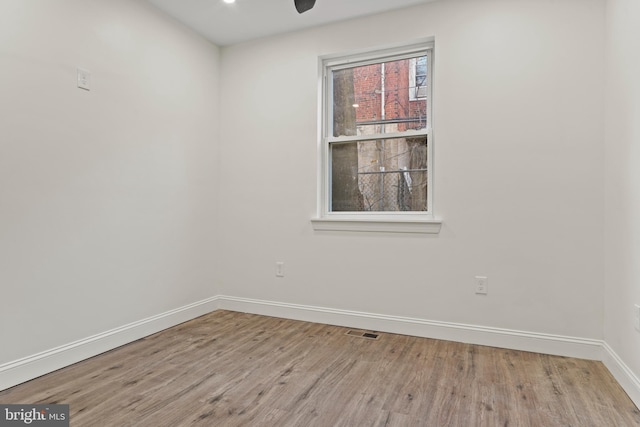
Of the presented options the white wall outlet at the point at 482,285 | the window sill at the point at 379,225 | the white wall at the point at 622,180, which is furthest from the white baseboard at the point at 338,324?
the window sill at the point at 379,225

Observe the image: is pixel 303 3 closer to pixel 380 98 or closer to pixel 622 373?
pixel 380 98

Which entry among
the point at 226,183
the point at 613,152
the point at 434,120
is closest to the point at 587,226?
the point at 613,152

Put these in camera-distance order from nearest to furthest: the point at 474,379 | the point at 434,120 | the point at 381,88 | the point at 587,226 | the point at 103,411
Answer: the point at 103,411
the point at 474,379
the point at 587,226
the point at 434,120
the point at 381,88

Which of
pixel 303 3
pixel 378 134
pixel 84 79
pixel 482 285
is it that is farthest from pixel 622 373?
pixel 84 79

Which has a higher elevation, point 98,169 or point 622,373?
point 98,169

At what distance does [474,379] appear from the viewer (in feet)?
6.79

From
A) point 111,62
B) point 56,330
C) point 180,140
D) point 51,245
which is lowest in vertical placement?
point 56,330

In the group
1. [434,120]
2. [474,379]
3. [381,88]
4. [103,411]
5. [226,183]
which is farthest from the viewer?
[226,183]

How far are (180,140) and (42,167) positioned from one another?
3.74ft

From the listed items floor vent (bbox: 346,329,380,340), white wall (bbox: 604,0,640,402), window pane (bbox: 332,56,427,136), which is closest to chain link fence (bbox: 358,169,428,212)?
window pane (bbox: 332,56,427,136)

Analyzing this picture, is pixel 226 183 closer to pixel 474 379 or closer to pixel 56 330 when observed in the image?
pixel 56 330

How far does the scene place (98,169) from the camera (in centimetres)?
244

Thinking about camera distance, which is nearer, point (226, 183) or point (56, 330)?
point (56, 330)
